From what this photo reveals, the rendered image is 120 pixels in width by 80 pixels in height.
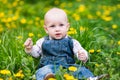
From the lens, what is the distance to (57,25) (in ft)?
15.1

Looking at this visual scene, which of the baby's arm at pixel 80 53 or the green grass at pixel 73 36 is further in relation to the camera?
the green grass at pixel 73 36

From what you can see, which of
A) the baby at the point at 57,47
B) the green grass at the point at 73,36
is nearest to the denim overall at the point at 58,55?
the baby at the point at 57,47

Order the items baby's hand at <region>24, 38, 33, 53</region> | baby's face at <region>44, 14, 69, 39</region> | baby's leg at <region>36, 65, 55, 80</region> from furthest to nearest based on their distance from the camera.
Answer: baby's face at <region>44, 14, 69, 39</region> → baby's hand at <region>24, 38, 33, 53</region> → baby's leg at <region>36, 65, 55, 80</region>

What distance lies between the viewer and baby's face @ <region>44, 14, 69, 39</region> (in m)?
4.59

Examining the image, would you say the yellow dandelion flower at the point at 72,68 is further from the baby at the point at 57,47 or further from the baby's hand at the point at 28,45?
the baby's hand at the point at 28,45

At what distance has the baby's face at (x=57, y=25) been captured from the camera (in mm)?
4590

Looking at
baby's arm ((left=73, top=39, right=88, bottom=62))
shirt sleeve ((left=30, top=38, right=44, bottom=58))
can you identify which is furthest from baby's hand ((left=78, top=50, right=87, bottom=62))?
shirt sleeve ((left=30, top=38, right=44, bottom=58))

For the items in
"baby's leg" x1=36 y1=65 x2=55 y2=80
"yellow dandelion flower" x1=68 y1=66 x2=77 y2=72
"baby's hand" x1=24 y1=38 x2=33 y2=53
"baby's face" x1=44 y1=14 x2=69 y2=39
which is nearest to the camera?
"yellow dandelion flower" x1=68 y1=66 x2=77 y2=72

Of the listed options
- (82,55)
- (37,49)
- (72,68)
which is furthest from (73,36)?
(72,68)

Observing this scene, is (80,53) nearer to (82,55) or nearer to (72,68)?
(82,55)

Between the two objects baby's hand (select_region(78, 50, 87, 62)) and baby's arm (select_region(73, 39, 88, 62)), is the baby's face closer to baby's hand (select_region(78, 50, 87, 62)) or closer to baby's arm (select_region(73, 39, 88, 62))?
baby's arm (select_region(73, 39, 88, 62))

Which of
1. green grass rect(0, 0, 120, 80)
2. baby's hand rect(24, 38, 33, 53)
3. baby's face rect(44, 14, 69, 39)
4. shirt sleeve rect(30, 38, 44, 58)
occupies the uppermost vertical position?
baby's face rect(44, 14, 69, 39)

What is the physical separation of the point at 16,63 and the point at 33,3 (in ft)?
15.0

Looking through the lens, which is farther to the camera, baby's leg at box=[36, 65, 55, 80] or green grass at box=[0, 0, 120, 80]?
green grass at box=[0, 0, 120, 80]
